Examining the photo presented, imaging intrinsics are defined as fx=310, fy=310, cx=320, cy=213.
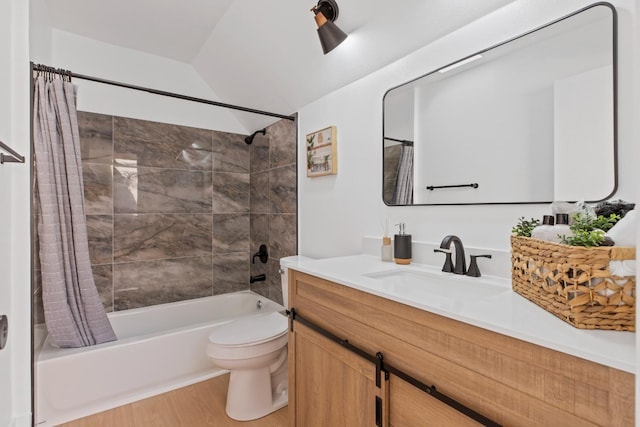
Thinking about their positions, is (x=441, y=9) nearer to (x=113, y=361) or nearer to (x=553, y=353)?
(x=553, y=353)

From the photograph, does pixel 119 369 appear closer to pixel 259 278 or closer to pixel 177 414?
pixel 177 414

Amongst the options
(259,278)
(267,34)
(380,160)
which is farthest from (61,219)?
(380,160)

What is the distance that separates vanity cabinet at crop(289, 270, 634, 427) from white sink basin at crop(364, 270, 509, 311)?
0.18ft

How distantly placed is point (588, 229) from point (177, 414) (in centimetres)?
221

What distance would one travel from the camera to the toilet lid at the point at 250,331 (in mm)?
1832

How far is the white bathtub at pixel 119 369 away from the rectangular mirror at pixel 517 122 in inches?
67.5

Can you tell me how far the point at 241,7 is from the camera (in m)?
1.98

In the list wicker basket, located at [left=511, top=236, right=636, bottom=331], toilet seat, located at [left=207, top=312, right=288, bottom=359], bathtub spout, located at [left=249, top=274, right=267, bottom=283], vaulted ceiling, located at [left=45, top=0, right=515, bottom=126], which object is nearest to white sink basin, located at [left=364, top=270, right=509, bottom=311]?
wicker basket, located at [left=511, top=236, right=636, bottom=331]

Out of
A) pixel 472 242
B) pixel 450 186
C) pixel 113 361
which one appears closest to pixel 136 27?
pixel 113 361

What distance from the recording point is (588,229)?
0.72 metres

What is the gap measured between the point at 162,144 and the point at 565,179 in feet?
9.40

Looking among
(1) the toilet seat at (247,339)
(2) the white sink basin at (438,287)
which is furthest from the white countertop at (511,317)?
(1) the toilet seat at (247,339)

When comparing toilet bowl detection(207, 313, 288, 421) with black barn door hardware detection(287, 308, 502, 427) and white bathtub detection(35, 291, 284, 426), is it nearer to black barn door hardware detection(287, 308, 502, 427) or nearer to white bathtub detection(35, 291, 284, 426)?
white bathtub detection(35, 291, 284, 426)

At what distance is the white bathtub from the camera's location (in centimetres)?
177
